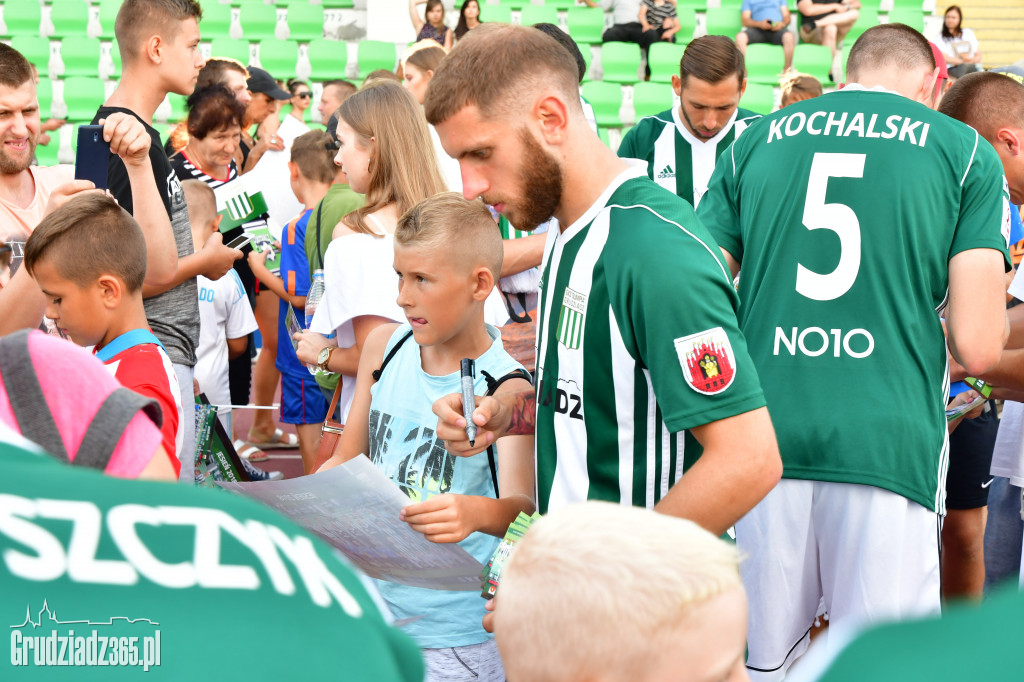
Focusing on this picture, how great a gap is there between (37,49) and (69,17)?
0.91m

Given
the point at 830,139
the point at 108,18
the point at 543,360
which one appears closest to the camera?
the point at 543,360

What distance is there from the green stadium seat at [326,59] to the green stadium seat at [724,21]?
18.0 feet

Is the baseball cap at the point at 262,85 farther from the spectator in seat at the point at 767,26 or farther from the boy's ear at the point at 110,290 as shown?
the spectator in seat at the point at 767,26

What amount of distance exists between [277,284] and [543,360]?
414 centimetres

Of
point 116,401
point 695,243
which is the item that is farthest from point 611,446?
point 116,401

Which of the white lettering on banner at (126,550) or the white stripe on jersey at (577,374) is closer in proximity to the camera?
the white lettering on banner at (126,550)

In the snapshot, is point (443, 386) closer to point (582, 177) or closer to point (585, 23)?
point (582, 177)

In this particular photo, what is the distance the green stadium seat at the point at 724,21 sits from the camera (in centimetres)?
1410

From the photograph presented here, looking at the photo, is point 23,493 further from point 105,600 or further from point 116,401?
point 116,401

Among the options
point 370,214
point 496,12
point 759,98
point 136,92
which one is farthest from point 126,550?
point 496,12

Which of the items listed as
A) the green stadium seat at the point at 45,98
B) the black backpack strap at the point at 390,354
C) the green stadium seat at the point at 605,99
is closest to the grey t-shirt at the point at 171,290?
the black backpack strap at the point at 390,354

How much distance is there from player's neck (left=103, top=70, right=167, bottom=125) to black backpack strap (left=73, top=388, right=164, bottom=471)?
8.40 feet

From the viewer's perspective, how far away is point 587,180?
173 centimetres

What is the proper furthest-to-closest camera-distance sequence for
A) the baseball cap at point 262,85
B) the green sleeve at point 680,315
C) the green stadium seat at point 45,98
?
the green stadium seat at point 45,98 → the baseball cap at point 262,85 → the green sleeve at point 680,315
